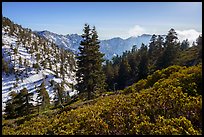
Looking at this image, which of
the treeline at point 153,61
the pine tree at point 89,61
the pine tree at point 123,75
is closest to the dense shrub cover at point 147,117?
the pine tree at point 89,61

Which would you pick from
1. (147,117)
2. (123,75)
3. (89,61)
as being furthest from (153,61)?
(147,117)

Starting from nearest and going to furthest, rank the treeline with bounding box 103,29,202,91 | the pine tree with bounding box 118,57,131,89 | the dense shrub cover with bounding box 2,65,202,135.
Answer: the dense shrub cover with bounding box 2,65,202,135 → the treeline with bounding box 103,29,202,91 → the pine tree with bounding box 118,57,131,89

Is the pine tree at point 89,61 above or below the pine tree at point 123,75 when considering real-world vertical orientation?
above

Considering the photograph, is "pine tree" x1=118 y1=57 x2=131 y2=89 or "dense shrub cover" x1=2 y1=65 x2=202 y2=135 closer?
"dense shrub cover" x1=2 y1=65 x2=202 y2=135

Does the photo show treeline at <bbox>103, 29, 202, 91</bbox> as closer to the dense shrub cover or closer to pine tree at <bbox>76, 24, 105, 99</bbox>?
pine tree at <bbox>76, 24, 105, 99</bbox>

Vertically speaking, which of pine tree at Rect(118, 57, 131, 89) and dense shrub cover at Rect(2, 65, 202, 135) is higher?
dense shrub cover at Rect(2, 65, 202, 135)

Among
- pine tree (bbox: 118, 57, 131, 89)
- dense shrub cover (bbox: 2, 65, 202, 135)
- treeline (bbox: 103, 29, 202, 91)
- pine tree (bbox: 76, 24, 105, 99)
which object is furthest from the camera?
pine tree (bbox: 118, 57, 131, 89)

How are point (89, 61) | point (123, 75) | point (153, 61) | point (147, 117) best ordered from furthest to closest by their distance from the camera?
point (153, 61) → point (123, 75) → point (89, 61) → point (147, 117)

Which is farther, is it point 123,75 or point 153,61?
point 153,61

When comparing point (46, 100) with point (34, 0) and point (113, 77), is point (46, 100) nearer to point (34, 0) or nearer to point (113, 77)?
point (113, 77)

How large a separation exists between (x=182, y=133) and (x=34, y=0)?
16.1 ft

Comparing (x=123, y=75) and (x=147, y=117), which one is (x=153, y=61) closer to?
(x=123, y=75)

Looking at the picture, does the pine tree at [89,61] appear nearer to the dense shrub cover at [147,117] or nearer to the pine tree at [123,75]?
the dense shrub cover at [147,117]

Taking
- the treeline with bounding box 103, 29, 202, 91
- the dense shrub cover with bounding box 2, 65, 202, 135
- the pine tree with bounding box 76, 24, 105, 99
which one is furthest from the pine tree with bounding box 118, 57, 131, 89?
the dense shrub cover with bounding box 2, 65, 202, 135
